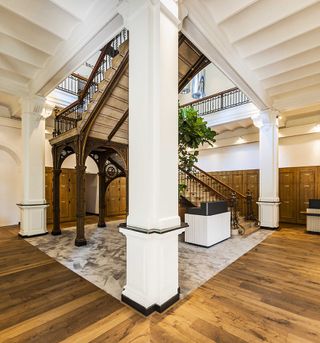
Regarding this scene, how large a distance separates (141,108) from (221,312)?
227cm

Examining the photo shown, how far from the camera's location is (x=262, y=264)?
354 centimetres

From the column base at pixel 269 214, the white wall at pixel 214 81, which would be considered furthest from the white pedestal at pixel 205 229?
the white wall at pixel 214 81

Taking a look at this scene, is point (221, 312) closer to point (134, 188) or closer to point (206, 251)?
point (134, 188)

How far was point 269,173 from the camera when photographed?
623 centimetres

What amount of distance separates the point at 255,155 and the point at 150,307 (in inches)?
309

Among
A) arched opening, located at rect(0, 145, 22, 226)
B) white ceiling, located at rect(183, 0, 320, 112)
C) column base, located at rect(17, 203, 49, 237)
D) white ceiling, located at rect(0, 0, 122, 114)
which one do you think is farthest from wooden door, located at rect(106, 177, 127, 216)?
white ceiling, located at rect(183, 0, 320, 112)

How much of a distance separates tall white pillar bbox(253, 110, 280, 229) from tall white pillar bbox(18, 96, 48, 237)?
6.24 metres

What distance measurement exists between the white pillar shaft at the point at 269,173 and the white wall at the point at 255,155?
1921 millimetres

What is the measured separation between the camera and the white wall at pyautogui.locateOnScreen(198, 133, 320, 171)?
7.27m

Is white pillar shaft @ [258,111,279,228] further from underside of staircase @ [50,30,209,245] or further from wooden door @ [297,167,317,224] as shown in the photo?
underside of staircase @ [50,30,209,245]

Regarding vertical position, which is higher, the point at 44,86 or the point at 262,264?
the point at 44,86

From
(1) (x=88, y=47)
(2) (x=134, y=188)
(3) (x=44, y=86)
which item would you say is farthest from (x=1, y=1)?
(2) (x=134, y=188)

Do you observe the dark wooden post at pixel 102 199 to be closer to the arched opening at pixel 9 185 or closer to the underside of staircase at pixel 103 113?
the underside of staircase at pixel 103 113

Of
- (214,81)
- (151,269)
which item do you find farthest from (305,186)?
(151,269)
